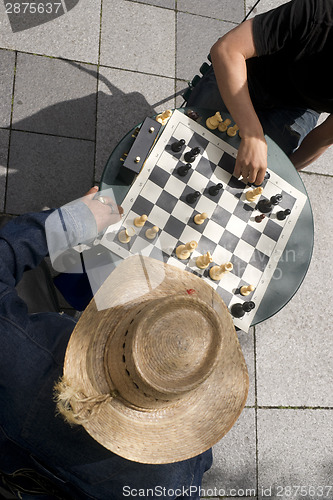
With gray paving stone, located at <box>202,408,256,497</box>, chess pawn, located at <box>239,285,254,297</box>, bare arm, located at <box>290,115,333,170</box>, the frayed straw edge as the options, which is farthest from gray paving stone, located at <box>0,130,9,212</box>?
gray paving stone, located at <box>202,408,256,497</box>

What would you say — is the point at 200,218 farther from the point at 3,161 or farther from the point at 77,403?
the point at 3,161

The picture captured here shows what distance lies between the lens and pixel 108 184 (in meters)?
2.11

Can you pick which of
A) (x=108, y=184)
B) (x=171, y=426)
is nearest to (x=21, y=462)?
(x=171, y=426)

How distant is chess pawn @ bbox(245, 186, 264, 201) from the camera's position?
7.13 ft

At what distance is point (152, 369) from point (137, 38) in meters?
2.67

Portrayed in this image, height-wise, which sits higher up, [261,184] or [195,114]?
[195,114]

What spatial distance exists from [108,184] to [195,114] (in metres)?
0.59

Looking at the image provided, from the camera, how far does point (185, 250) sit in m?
2.05

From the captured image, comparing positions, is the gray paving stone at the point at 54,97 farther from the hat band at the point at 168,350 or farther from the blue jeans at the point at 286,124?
the hat band at the point at 168,350

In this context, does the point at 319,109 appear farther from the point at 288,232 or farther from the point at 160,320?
the point at 160,320

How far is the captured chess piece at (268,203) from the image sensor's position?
2.21m

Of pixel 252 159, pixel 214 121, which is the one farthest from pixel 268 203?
pixel 214 121

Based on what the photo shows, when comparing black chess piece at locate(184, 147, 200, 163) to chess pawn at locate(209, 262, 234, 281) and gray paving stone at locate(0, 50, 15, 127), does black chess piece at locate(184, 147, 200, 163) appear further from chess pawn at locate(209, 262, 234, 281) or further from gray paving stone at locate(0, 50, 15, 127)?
gray paving stone at locate(0, 50, 15, 127)

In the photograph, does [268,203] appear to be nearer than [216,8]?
Yes
